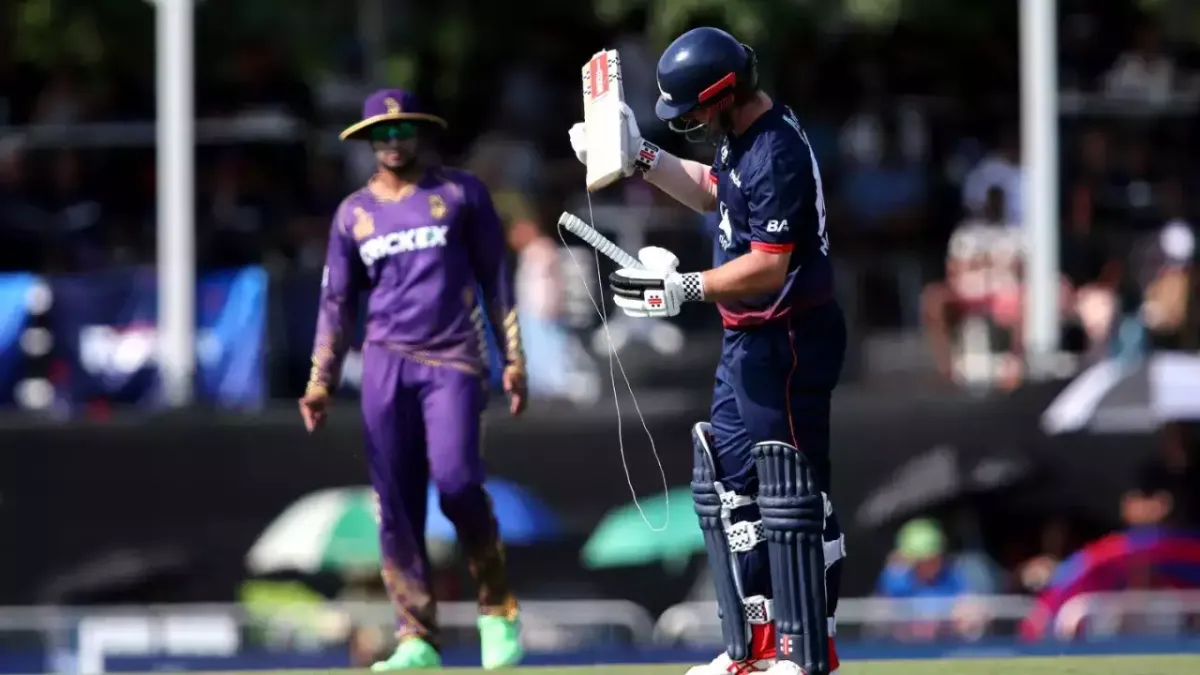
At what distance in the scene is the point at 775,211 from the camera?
7723 millimetres

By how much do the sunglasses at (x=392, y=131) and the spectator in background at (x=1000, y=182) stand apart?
22.1 feet

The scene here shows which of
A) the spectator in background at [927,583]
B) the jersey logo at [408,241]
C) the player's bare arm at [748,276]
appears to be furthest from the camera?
the spectator in background at [927,583]

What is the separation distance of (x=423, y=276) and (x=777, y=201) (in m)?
2.42

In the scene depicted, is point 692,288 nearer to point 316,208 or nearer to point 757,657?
point 757,657

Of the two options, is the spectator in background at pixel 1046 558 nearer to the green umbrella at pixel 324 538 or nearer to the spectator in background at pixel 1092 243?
the spectator in background at pixel 1092 243

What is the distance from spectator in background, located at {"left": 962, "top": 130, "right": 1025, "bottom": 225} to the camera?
52.4 ft

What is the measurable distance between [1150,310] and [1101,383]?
761 millimetres

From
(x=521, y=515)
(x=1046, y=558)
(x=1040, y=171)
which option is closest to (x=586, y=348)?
(x=521, y=515)

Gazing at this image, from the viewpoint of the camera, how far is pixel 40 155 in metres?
15.8

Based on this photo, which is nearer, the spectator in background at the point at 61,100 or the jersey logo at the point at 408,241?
the jersey logo at the point at 408,241

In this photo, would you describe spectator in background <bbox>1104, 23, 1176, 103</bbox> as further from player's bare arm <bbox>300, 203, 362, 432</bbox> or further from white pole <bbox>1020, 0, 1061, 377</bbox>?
player's bare arm <bbox>300, 203, 362, 432</bbox>

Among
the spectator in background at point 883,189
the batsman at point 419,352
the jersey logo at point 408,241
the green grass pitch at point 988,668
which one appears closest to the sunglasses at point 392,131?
the batsman at point 419,352

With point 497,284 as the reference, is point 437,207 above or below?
above

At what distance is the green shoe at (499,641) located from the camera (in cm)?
979
